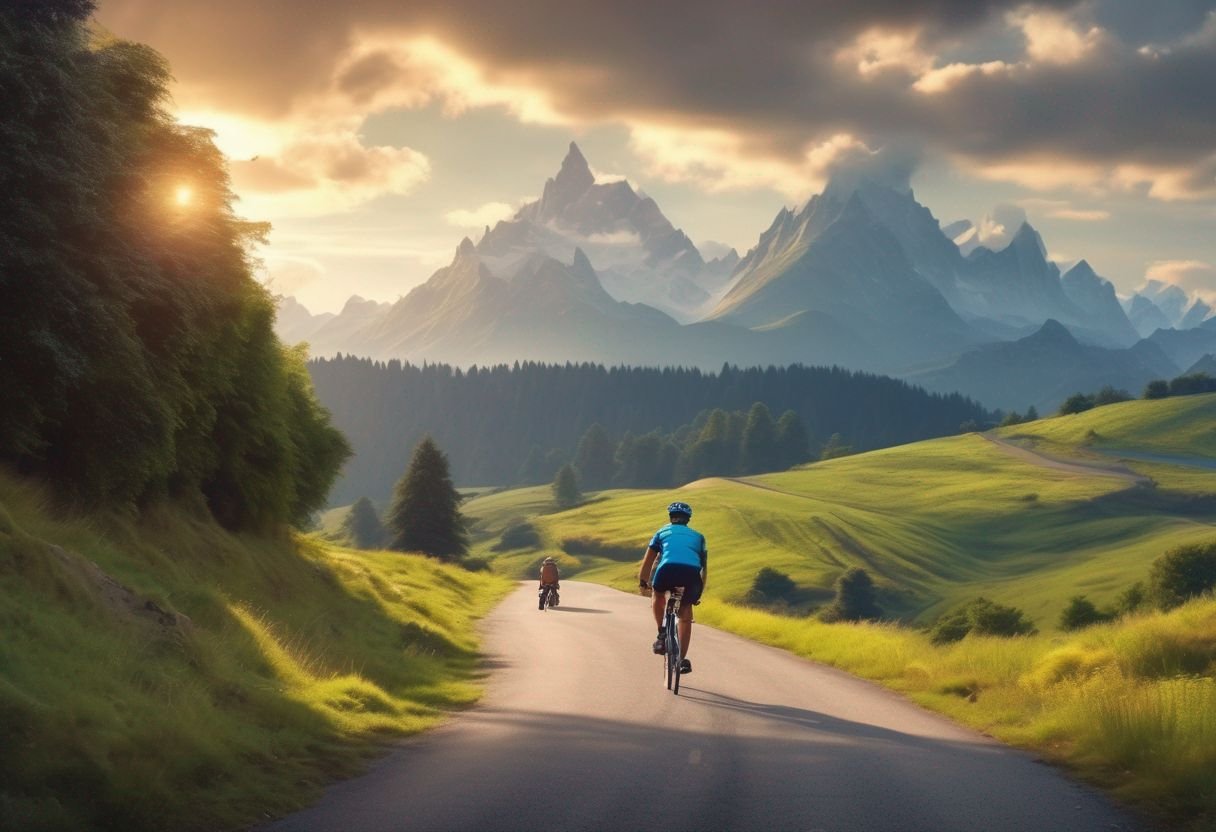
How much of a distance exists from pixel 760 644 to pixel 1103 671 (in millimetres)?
14295

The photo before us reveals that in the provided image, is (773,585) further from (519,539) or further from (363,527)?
(363,527)

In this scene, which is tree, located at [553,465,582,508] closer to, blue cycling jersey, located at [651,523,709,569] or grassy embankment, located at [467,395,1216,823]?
grassy embankment, located at [467,395,1216,823]

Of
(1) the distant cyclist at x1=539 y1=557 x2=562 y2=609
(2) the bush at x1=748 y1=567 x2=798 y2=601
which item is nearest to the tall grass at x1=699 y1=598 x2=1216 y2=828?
(1) the distant cyclist at x1=539 y1=557 x2=562 y2=609

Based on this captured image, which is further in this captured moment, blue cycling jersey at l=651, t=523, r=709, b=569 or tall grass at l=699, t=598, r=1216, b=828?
blue cycling jersey at l=651, t=523, r=709, b=569

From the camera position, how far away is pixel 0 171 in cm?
1784

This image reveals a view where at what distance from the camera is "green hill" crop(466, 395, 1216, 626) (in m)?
109

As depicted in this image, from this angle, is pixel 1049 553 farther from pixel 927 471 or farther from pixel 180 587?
pixel 180 587

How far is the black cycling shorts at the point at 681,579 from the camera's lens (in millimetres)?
18234

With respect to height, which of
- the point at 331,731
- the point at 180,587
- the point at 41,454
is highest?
the point at 41,454

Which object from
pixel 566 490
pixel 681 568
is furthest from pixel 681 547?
pixel 566 490

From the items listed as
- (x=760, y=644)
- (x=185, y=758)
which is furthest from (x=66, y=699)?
(x=760, y=644)

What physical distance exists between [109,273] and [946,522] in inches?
5312

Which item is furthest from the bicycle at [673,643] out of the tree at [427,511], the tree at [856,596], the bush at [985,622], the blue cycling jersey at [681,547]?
the tree at [856,596]

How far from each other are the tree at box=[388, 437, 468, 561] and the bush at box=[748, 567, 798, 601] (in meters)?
27.5
